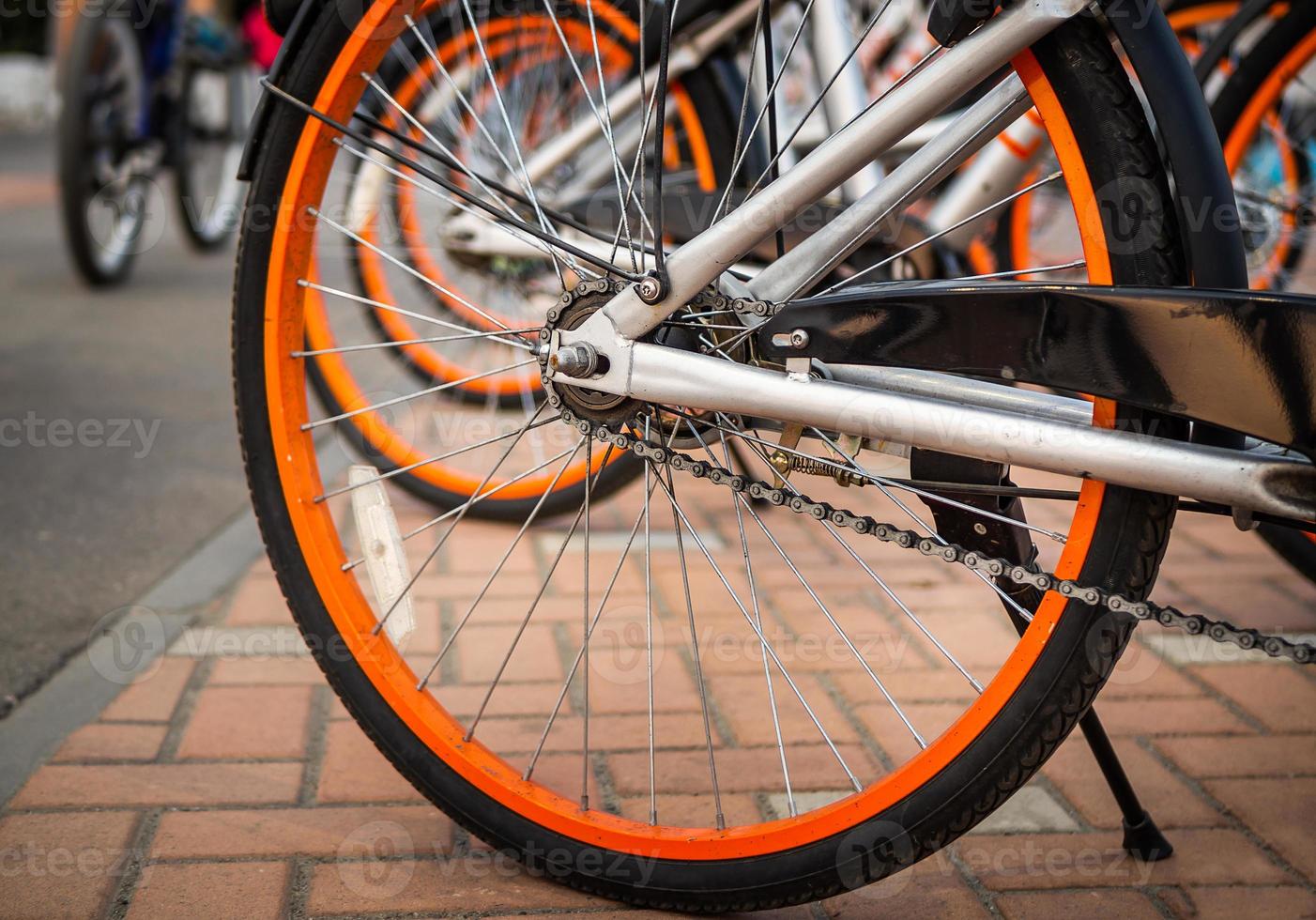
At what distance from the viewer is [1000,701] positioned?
4.52 ft

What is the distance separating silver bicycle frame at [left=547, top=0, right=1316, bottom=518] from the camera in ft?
4.02

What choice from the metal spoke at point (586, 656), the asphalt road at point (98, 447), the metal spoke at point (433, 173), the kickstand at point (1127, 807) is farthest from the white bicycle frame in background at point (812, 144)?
the kickstand at point (1127, 807)

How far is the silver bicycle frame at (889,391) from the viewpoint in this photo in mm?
1225

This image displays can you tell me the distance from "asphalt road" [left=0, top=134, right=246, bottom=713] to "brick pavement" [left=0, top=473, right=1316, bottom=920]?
11.6 inches

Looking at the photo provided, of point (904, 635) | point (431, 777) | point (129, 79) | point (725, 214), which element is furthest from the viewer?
point (129, 79)

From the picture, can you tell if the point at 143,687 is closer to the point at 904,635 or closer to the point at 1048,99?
the point at 904,635

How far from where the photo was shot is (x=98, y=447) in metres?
3.49

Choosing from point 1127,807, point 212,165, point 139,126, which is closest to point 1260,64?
point 1127,807

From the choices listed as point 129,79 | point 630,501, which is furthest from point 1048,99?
point 129,79

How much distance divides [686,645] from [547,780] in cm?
57

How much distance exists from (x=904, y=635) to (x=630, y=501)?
0.96 meters

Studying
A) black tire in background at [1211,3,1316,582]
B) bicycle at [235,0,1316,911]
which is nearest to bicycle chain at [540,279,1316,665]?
bicycle at [235,0,1316,911]

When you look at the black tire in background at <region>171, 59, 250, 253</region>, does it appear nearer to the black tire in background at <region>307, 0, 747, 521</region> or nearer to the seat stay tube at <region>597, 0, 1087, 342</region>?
the black tire in background at <region>307, 0, 747, 521</region>

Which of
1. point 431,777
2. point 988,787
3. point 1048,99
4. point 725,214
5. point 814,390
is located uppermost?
point 1048,99
